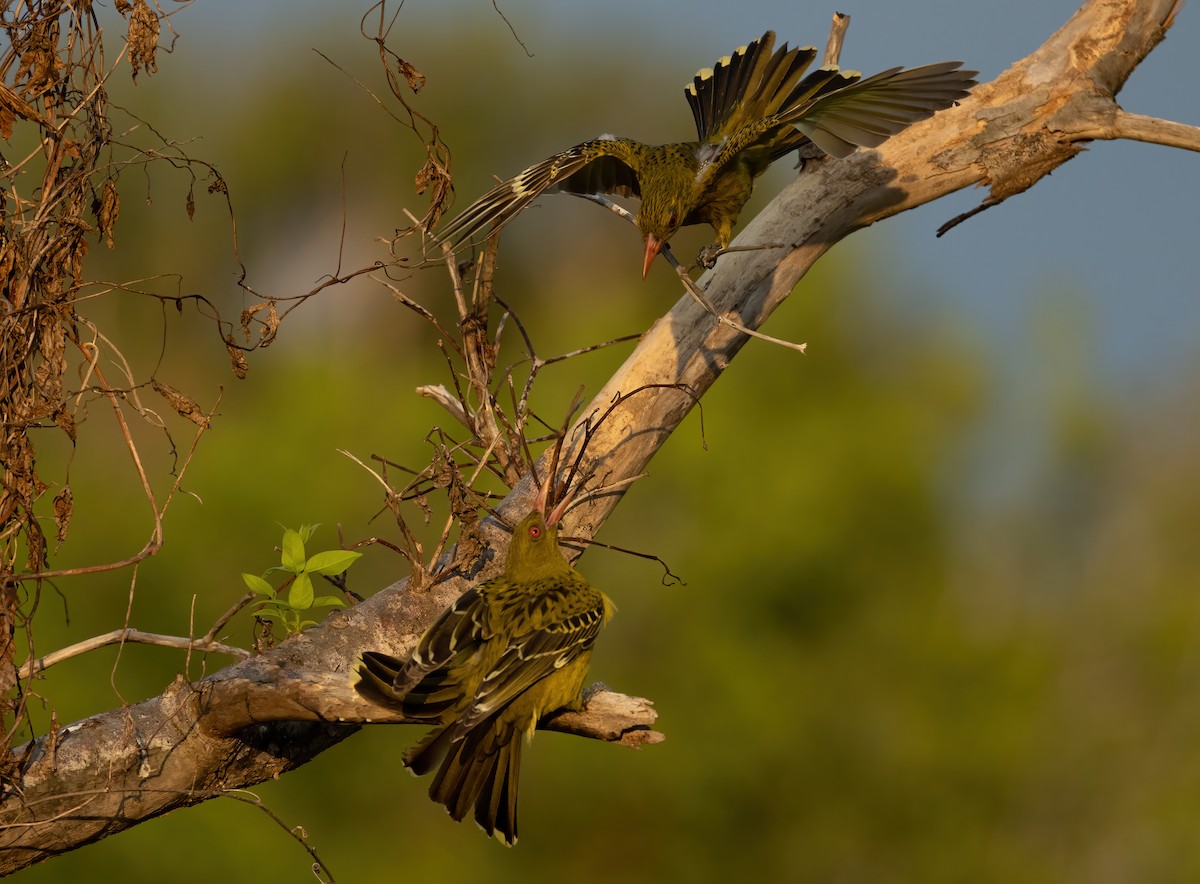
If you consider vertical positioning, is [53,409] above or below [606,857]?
above

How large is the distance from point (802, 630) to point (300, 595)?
18334 millimetres

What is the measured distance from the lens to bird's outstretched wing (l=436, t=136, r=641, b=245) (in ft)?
17.4

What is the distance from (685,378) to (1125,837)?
20256 mm

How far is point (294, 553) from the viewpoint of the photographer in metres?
4.98

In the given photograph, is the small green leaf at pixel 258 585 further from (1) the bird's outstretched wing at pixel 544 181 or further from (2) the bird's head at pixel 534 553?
(1) the bird's outstretched wing at pixel 544 181

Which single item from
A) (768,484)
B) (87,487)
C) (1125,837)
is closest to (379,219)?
(87,487)

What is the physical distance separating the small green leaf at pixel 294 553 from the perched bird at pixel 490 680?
565 millimetres

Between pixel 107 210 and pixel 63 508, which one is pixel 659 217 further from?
pixel 63 508

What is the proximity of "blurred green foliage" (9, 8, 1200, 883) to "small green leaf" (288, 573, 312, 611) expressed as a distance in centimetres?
1458

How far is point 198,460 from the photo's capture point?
24891 mm

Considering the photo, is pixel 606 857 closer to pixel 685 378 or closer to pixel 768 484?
pixel 768 484

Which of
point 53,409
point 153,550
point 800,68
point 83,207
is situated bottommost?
point 153,550

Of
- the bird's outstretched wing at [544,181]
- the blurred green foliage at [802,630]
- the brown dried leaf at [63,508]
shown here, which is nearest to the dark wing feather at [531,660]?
the brown dried leaf at [63,508]

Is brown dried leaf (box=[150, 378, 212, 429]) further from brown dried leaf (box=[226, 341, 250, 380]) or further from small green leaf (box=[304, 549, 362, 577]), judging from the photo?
small green leaf (box=[304, 549, 362, 577])
